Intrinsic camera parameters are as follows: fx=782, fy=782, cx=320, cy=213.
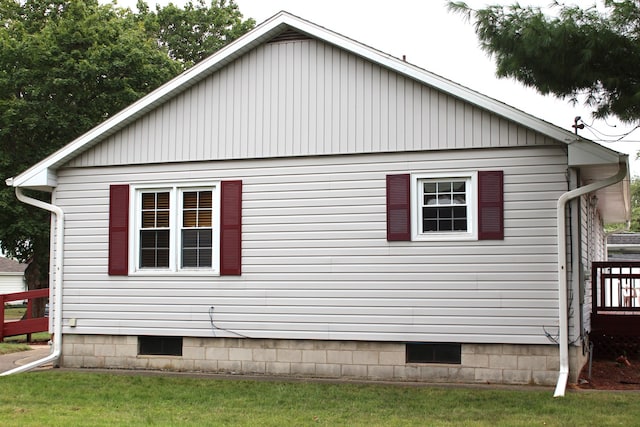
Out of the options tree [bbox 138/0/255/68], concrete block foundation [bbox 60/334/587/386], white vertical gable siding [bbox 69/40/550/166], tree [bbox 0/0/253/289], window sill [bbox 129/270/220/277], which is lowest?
concrete block foundation [bbox 60/334/587/386]

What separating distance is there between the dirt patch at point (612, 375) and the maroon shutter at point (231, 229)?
5.46 meters

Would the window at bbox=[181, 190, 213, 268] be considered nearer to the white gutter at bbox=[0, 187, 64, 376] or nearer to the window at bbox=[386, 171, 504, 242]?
the white gutter at bbox=[0, 187, 64, 376]

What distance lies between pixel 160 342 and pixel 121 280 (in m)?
1.22

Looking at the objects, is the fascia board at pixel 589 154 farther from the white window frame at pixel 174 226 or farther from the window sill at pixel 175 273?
the window sill at pixel 175 273

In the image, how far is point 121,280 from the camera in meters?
13.0

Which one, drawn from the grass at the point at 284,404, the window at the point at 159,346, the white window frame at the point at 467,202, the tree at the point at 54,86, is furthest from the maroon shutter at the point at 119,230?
the tree at the point at 54,86

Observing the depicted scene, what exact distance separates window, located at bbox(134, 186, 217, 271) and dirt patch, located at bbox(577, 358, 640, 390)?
5990 mm

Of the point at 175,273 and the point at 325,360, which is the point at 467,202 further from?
the point at 175,273

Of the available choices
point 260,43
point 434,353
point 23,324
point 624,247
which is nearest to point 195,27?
point 624,247

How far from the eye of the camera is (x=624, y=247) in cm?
3028

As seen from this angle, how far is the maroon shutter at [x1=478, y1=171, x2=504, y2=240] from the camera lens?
444 inches

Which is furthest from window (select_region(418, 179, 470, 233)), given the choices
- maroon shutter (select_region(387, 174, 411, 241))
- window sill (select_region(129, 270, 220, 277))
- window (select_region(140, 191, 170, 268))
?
window (select_region(140, 191, 170, 268))

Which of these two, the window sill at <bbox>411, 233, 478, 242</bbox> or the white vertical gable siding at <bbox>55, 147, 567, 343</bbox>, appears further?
the window sill at <bbox>411, 233, 478, 242</bbox>

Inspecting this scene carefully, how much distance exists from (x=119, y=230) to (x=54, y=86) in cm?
1305
